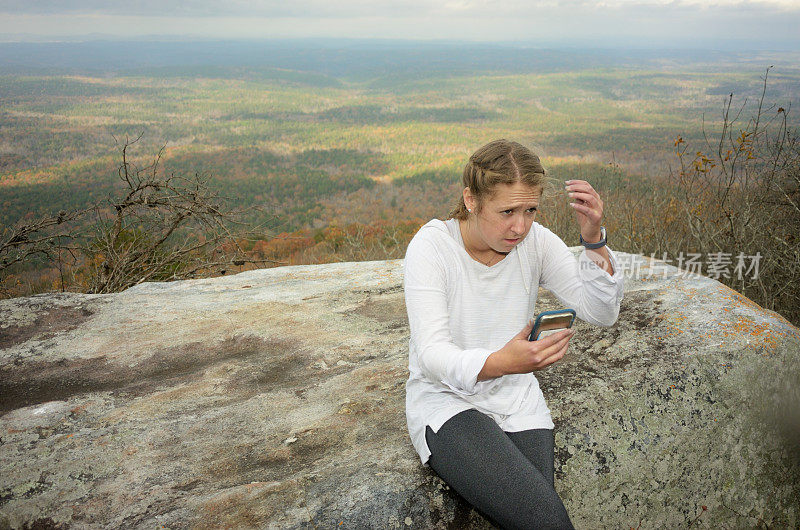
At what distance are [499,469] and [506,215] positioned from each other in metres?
0.96

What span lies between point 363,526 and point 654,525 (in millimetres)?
1392

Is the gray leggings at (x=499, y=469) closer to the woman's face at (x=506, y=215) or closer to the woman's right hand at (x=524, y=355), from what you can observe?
the woman's right hand at (x=524, y=355)

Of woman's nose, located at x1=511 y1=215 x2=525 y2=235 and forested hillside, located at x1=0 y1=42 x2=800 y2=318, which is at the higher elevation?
woman's nose, located at x1=511 y1=215 x2=525 y2=235

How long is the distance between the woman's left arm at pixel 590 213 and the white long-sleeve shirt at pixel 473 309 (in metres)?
0.04

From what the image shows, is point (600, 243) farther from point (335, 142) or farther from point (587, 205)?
point (335, 142)

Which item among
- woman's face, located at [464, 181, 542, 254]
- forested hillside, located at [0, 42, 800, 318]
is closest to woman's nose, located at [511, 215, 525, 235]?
woman's face, located at [464, 181, 542, 254]

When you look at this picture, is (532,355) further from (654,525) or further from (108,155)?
(108,155)

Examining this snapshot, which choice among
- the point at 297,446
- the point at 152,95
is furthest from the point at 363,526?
the point at 152,95

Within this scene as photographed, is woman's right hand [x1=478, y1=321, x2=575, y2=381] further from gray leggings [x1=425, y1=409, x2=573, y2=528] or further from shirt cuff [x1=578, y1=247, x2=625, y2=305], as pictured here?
shirt cuff [x1=578, y1=247, x2=625, y2=305]

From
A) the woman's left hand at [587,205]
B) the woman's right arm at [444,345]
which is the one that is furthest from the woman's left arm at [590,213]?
the woman's right arm at [444,345]

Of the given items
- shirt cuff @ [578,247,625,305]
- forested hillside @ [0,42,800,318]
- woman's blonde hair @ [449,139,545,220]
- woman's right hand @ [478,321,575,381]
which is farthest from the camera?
forested hillside @ [0,42,800,318]

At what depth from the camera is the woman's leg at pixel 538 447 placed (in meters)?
2.07

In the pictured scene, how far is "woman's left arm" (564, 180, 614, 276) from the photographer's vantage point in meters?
2.15

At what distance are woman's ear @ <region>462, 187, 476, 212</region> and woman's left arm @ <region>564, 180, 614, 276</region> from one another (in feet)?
1.29
